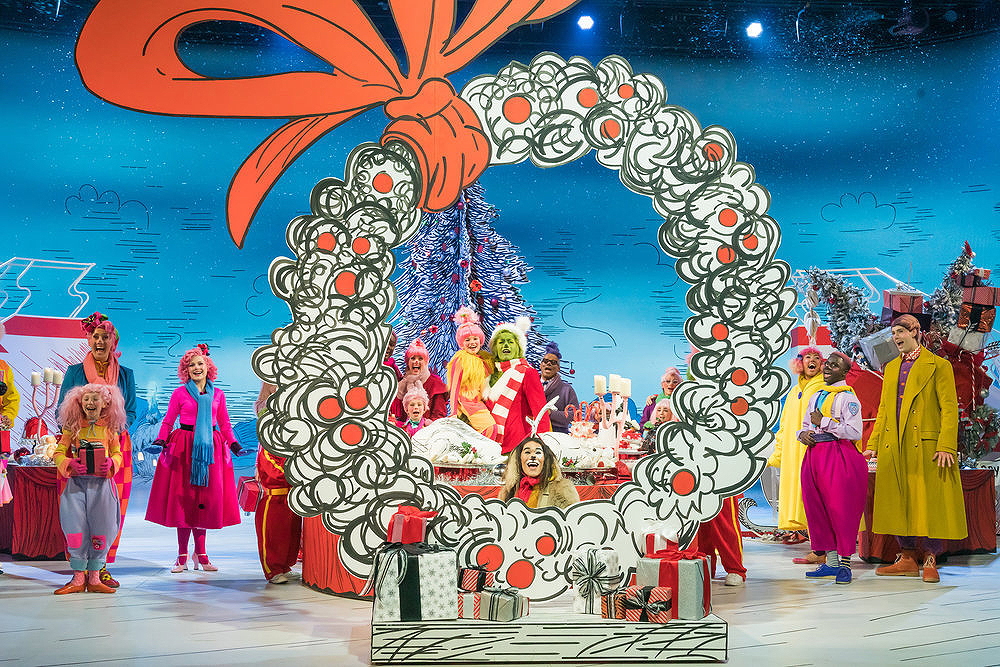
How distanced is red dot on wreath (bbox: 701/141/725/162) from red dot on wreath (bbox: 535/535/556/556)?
191 centimetres

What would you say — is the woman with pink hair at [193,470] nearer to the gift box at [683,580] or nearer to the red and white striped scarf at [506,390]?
the red and white striped scarf at [506,390]

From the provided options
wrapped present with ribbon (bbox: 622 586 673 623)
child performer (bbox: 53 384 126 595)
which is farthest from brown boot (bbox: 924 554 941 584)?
child performer (bbox: 53 384 126 595)

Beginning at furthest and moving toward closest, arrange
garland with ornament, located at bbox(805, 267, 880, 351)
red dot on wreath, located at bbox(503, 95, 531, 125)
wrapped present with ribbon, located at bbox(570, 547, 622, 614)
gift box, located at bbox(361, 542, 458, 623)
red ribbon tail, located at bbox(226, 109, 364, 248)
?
garland with ornament, located at bbox(805, 267, 880, 351)
red ribbon tail, located at bbox(226, 109, 364, 248)
red dot on wreath, located at bbox(503, 95, 531, 125)
wrapped present with ribbon, located at bbox(570, 547, 622, 614)
gift box, located at bbox(361, 542, 458, 623)

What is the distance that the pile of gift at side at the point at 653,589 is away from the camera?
3986 mm

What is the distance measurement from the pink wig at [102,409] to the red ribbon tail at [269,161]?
44.3 inches

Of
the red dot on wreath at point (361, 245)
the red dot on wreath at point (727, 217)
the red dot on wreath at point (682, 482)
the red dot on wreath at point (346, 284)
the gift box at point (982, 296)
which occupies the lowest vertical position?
the red dot on wreath at point (682, 482)

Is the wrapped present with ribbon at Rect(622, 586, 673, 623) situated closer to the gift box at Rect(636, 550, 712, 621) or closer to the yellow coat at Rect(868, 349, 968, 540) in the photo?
the gift box at Rect(636, 550, 712, 621)

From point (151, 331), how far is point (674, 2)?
5.96 meters

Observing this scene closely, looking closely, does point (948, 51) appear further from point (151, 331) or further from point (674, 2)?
point (151, 331)

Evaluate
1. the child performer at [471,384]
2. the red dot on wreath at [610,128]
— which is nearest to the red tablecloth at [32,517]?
the child performer at [471,384]

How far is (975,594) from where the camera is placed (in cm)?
549

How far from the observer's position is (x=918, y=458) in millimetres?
6055

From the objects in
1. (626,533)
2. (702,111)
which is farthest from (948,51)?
(626,533)

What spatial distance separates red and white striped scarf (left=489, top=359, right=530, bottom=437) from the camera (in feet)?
18.8
